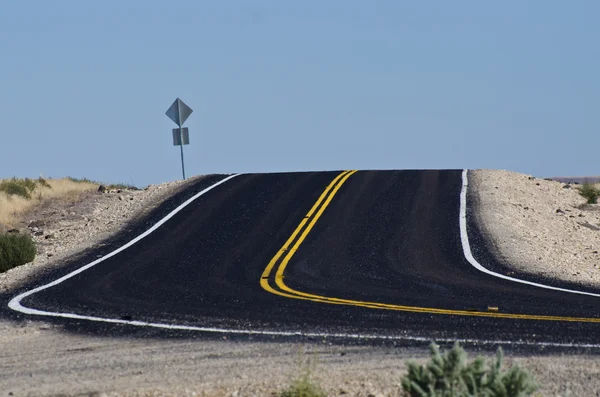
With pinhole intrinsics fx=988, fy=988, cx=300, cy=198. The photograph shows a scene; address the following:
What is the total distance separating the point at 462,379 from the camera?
315 inches

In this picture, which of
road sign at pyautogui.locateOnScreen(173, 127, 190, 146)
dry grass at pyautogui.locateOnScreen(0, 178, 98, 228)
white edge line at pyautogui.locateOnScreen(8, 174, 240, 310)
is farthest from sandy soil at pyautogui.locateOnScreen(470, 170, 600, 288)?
dry grass at pyautogui.locateOnScreen(0, 178, 98, 228)

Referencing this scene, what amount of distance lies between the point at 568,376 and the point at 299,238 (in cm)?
1303

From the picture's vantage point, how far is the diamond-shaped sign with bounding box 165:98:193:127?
105 feet

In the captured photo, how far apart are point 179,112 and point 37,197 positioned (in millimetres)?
6110

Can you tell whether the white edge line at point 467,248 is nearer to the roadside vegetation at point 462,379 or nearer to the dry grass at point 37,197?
the roadside vegetation at point 462,379

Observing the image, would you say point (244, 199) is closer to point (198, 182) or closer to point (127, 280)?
point (198, 182)

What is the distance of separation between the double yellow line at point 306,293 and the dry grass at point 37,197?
29.4 feet

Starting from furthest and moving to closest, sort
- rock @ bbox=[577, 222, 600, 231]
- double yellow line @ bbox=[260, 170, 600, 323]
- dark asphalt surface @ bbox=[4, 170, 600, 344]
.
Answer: rock @ bbox=[577, 222, 600, 231], double yellow line @ bbox=[260, 170, 600, 323], dark asphalt surface @ bbox=[4, 170, 600, 344]

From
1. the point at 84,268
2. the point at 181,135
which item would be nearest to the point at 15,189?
the point at 181,135

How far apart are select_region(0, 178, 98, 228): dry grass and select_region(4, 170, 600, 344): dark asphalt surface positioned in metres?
4.95

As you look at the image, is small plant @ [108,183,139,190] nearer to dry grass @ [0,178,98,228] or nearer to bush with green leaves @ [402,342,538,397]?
dry grass @ [0,178,98,228]

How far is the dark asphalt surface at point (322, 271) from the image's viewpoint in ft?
43.6

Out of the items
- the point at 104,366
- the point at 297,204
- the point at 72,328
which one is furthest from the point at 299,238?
the point at 104,366

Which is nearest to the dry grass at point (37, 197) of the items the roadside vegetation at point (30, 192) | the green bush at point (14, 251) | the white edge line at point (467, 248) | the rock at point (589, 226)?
the roadside vegetation at point (30, 192)
